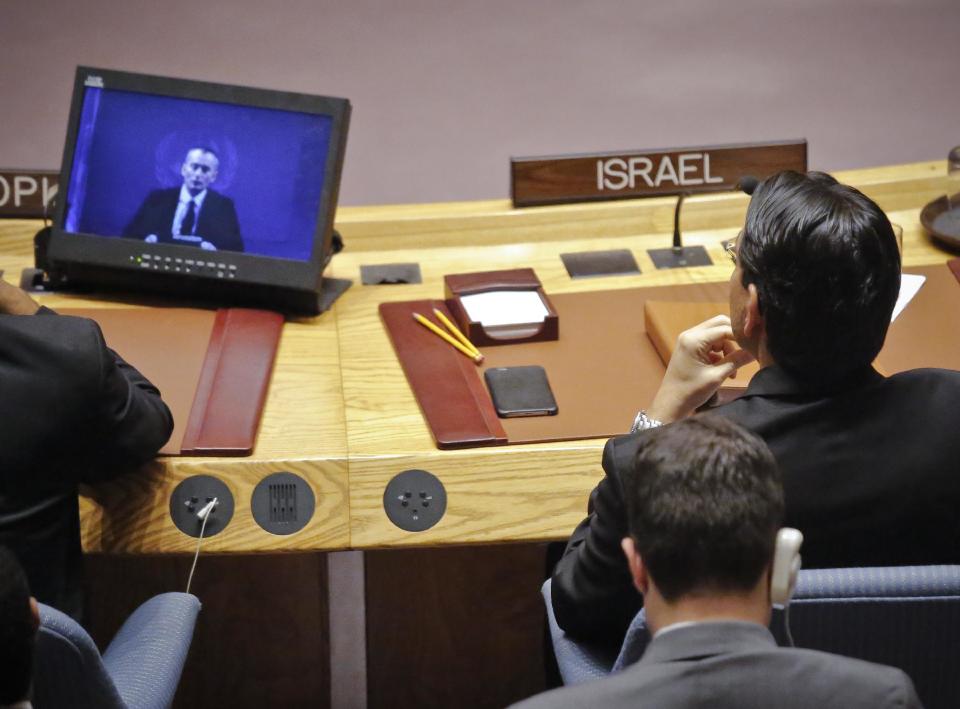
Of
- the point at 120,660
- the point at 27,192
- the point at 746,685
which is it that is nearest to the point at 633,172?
the point at 27,192

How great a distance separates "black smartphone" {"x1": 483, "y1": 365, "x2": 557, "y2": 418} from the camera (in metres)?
1.92

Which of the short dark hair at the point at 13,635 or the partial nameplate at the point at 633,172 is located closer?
the short dark hair at the point at 13,635

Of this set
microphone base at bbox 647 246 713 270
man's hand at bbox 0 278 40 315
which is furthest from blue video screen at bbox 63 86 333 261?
microphone base at bbox 647 246 713 270

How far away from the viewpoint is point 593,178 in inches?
99.0

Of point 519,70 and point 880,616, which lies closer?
point 880,616

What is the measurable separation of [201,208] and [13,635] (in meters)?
1.12

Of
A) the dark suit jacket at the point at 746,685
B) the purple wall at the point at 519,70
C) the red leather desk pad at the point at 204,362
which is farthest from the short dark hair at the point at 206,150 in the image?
the purple wall at the point at 519,70

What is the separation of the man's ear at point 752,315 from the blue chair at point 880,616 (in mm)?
308

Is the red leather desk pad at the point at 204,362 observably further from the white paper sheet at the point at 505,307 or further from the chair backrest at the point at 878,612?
the chair backrest at the point at 878,612

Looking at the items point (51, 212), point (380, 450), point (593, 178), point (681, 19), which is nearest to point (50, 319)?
point (380, 450)

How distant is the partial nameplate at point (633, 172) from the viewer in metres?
2.49

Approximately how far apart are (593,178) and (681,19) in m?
1.53

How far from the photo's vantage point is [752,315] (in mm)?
1520

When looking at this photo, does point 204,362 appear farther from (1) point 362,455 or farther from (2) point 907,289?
(2) point 907,289
